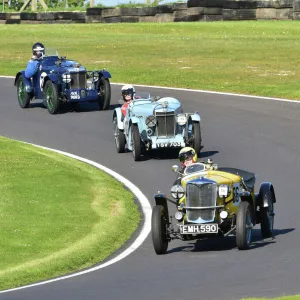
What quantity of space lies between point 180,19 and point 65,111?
25953mm

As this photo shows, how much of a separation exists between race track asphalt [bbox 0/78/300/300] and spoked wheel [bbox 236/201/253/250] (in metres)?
0.11

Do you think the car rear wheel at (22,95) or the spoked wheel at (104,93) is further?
the car rear wheel at (22,95)

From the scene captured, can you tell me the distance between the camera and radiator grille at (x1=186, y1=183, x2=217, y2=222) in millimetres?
14750

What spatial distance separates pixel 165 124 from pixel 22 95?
334 inches

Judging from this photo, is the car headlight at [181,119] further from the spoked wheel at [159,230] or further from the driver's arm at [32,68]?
the driver's arm at [32,68]

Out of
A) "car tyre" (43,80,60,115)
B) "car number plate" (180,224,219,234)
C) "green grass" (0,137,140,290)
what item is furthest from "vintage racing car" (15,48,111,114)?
"car number plate" (180,224,219,234)

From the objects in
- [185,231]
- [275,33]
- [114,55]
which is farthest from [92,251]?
[275,33]

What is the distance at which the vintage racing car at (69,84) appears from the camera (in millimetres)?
28234

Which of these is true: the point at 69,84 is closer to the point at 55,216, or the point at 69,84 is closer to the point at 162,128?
the point at 162,128

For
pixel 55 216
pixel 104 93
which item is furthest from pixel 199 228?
pixel 104 93

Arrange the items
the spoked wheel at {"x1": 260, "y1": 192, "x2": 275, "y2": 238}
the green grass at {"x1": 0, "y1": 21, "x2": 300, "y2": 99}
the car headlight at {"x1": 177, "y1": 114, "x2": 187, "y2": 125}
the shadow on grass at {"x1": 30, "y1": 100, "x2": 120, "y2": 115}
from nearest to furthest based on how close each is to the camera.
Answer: the spoked wheel at {"x1": 260, "y1": 192, "x2": 275, "y2": 238} < the car headlight at {"x1": 177, "y1": 114, "x2": 187, "y2": 125} < the shadow on grass at {"x1": 30, "y1": 100, "x2": 120, "y2": 115} < the green grass at {"x1": 0, "y1": 21, "x2": 300, "y2": 99}

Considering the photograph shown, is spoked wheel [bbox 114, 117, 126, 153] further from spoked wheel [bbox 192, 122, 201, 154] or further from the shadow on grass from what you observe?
the shadow on grass

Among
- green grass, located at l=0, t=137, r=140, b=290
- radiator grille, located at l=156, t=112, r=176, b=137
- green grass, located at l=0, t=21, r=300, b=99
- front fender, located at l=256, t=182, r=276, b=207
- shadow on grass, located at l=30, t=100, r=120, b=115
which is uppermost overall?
front fender, located at l=256, t=182, r=276, b=207

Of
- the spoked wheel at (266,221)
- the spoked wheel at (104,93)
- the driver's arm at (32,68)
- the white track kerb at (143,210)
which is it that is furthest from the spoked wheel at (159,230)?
the driver's arm at (32,68)
